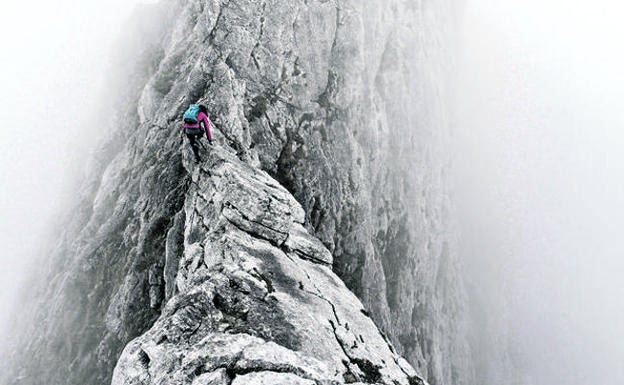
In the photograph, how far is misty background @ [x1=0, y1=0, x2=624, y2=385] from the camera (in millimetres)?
75688

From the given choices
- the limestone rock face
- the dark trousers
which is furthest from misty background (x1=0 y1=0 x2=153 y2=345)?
the limestone rock face

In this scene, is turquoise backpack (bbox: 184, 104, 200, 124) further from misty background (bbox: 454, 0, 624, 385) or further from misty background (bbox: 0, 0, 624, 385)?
misty background (bbox: 454, 0, 624, 385)

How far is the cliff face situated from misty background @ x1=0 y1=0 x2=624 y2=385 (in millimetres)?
28875

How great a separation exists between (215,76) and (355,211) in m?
15.2

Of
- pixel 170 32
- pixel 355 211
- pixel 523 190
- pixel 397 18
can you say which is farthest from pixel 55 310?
pixel 523 190

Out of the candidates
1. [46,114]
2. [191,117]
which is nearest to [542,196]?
[191,117]

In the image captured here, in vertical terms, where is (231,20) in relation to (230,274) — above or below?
above

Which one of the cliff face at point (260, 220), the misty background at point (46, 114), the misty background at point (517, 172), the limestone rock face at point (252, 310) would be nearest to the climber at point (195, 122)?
the limestone rock face at point (252, 310)

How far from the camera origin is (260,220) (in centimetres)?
1931

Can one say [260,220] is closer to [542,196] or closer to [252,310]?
[252,310]

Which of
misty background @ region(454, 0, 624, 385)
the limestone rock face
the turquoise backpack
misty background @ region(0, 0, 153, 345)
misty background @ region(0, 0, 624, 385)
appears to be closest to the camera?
the limestone rock face

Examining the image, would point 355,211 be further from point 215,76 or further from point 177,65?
point 177,65

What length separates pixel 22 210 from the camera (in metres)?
74.8

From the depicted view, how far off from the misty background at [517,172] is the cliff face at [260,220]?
94.7 ft
